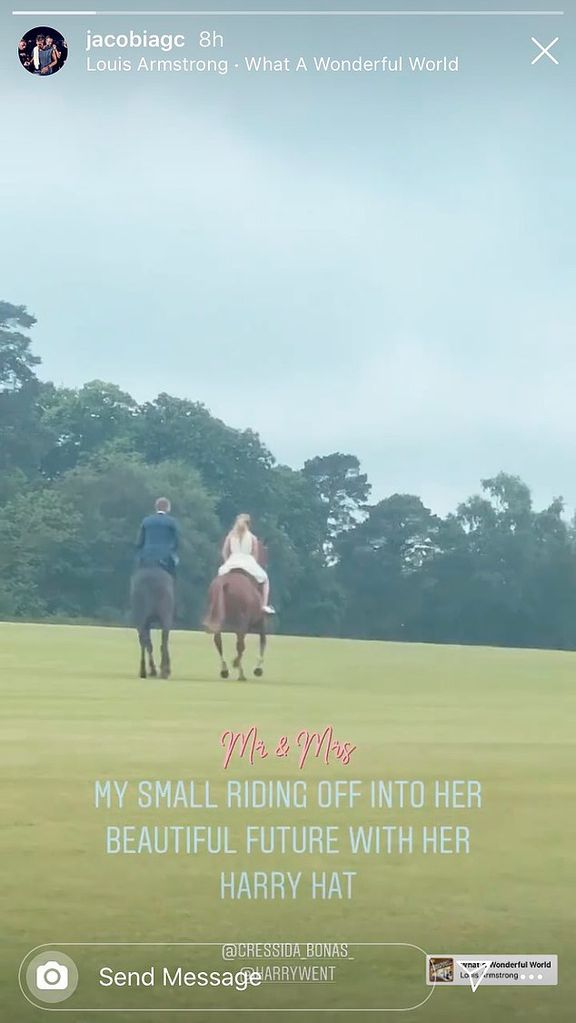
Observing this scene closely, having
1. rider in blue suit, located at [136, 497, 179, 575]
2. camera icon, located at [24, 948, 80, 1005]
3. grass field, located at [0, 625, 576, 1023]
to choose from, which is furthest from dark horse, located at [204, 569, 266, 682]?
camera icon, located at [24, 948, 80, 1005]

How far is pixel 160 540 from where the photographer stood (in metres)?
8.27

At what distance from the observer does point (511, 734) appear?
7.48m

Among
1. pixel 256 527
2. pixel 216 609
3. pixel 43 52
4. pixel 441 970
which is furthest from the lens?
pixel 216 609

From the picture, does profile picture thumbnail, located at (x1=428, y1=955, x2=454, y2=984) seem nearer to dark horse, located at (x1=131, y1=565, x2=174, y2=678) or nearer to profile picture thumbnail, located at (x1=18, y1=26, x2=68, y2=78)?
profile picture thumbnail, located at (x1=18, y1=26, x2=68, y2=78)

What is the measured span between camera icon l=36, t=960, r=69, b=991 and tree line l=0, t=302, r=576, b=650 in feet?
7.00

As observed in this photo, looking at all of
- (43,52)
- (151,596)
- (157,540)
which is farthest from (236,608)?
(43,52)

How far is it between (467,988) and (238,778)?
103cm

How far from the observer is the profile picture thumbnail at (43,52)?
4750 millimetres

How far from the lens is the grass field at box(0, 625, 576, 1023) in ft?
13.2

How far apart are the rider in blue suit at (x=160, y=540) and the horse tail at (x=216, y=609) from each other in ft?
3.21

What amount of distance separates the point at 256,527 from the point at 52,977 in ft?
14.2

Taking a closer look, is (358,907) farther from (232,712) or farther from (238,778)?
(232,712)

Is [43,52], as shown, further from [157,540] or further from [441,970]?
[157,540]

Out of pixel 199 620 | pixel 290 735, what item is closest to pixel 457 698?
pixel 199 620
